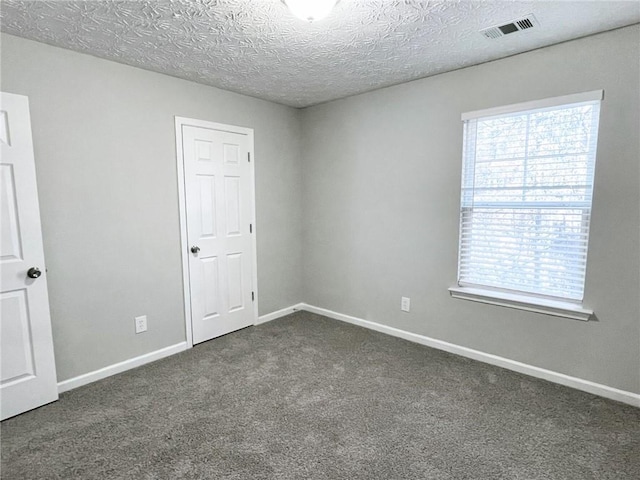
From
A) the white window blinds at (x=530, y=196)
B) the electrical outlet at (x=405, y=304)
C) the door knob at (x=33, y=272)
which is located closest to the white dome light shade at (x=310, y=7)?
the white window blinds at (x=530, y=196)

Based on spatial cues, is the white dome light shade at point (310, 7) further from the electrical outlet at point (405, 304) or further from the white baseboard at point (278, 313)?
the white baseboard at point (278, 313)

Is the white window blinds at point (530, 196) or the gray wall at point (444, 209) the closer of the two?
the gray wall at point (444, 209)

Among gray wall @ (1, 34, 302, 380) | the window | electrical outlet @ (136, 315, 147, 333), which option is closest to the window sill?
the window

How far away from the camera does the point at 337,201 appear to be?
3.92 meters

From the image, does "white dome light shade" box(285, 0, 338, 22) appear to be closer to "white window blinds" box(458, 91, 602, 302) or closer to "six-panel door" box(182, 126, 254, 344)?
"white window blinds" box(458, 91, 602, 302)

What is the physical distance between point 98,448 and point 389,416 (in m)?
1.70

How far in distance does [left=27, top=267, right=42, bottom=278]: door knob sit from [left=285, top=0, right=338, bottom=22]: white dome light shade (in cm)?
224

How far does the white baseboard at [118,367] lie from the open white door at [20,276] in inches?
7.7

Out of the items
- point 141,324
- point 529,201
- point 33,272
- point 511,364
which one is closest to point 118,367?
point 141,324

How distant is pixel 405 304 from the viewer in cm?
346

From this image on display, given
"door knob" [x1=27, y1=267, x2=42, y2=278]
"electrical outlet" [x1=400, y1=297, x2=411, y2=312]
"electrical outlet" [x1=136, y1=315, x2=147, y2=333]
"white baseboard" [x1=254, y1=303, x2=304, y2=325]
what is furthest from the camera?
"white baseboard" [x1=254, y1=303, x2=304, y2=325]

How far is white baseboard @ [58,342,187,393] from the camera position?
258 cm

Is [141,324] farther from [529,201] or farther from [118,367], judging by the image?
[529,201]

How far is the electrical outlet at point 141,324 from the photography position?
9.68ft
